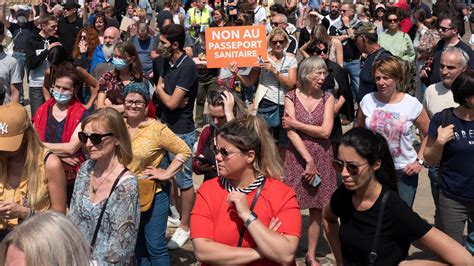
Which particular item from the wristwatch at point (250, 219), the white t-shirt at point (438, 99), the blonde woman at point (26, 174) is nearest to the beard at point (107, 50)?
the white t-shirt at point (438, 99)

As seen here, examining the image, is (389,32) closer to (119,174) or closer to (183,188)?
(183,188)

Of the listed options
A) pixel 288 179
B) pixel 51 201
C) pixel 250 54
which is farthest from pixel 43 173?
pixel 250 54

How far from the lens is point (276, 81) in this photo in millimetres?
7660

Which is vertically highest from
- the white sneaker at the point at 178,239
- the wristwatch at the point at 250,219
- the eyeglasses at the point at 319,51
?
the wristwatch at the point at 250,219

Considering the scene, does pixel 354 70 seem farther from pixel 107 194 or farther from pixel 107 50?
pixel 107 194

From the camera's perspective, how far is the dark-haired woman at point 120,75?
7.02 metres

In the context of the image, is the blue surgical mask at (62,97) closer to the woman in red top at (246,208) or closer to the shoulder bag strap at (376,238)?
A: the woman in red top at (246,208)

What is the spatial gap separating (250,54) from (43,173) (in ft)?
13.1

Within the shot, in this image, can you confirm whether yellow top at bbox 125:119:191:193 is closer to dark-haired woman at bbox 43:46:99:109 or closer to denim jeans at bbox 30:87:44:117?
dark-haired woman at bbox 43:46:99:109

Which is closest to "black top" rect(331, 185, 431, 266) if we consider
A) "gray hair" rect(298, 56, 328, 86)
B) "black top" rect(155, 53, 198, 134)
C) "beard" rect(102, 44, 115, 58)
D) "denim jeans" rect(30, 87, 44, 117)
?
"gray hair" rect(298, 56, 328, 86)

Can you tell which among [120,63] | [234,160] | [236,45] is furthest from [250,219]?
[236,45]

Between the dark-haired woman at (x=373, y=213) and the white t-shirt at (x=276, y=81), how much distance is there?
3.68m

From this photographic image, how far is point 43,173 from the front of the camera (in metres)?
4.29

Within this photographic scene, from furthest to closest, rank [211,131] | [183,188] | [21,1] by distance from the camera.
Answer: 1. [21,1]
2. [183,188]
3. [211,131]
